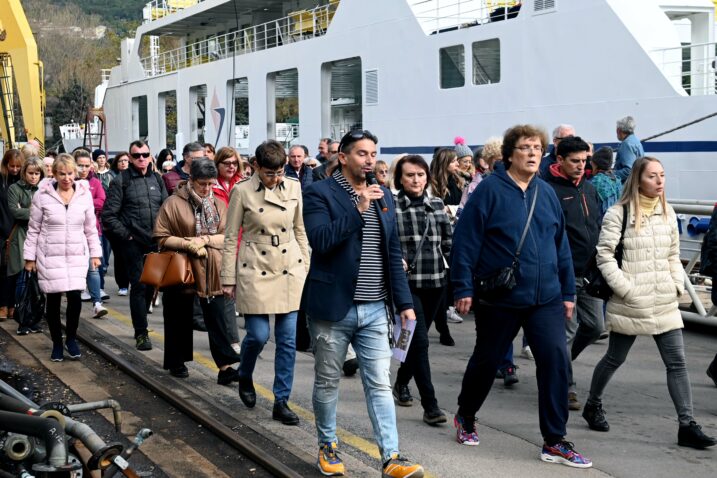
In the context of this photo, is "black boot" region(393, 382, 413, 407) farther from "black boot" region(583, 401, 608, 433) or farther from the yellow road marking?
"black boot" region(583, 401, 608, 433)

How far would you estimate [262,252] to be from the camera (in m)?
6.09

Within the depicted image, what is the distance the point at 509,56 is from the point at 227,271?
31.8 ft

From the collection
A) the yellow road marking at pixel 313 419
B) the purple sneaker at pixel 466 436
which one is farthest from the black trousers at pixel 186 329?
the purple sneaker at pixel 466 436

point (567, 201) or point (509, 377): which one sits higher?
point (567, 201)

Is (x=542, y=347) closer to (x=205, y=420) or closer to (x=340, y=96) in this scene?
(x=205, y=420)

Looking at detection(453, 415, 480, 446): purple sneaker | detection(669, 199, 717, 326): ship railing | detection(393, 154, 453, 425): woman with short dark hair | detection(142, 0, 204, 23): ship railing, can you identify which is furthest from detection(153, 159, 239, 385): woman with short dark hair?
detection(142, 0, 204, 23): ship railing

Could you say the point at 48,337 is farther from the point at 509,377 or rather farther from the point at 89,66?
the point at 89,66

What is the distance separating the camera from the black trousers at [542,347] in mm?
5188

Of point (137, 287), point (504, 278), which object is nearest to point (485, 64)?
point (137, 287)

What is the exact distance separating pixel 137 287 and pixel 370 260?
409 centimetres

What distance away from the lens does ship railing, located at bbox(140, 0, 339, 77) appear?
21.4m

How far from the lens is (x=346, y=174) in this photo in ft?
16.4

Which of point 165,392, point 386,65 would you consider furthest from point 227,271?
point 386,65

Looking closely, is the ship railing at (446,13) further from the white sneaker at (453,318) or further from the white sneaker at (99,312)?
the white sneaker at (99,312)
